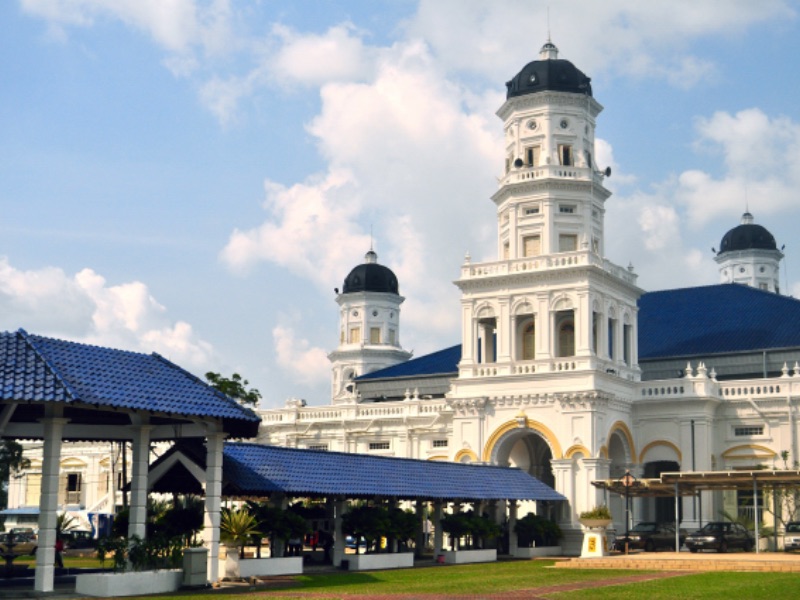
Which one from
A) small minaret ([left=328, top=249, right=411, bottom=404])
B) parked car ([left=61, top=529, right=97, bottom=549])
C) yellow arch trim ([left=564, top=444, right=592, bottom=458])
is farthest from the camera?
small minaret ([left=328, top=249, right=411, bottom=404])

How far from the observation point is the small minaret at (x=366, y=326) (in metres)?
103

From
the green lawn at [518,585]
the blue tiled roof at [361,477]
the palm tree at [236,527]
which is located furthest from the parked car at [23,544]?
the palm tree at [236,527]

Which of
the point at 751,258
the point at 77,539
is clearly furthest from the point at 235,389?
the point at 751,258

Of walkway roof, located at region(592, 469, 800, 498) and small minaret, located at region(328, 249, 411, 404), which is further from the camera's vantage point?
small minaret, located at region(328, 249, 411, 404)

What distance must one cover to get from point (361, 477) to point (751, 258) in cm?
7293

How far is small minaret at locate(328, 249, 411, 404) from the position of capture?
339ft

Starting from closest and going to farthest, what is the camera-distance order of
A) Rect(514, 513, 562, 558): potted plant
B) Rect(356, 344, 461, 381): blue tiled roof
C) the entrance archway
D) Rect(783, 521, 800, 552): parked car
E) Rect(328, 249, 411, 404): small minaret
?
Rect(783, 521, 800, 552): parked car < Rect(514, 513, 562, 558): potted plant < the entrance archway < Rect(356, 344, 461, 381): blue tiled roof < Rect(328, 249, 411, 404): small minaret

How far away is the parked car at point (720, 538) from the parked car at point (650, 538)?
2373 millimetres

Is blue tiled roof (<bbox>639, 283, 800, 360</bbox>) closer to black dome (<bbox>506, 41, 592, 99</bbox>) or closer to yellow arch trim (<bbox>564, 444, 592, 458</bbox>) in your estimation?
yellow arch trim (<bbox>564, 444, 592, 458</bbox>)

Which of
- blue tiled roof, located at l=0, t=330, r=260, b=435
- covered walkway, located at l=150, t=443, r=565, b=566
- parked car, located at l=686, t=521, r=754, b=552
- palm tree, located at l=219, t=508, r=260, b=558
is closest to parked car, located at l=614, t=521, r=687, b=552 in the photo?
parked car, located at l=686, t=521, r=754, b=552

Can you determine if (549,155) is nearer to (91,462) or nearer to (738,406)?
(738,406)

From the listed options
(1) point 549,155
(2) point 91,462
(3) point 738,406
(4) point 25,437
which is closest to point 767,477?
(3) point 738,406

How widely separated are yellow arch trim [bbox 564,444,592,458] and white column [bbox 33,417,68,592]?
3068 centimetres

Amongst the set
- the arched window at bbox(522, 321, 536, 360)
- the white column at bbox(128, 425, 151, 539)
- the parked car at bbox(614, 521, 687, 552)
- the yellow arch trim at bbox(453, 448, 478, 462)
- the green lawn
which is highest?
the arched window at bbox(522, 321, 536, 360)
